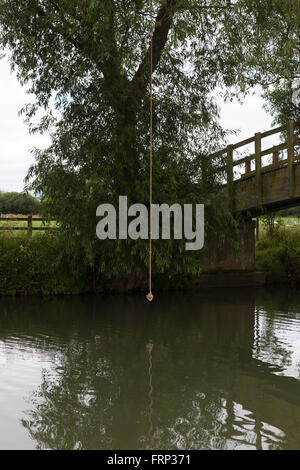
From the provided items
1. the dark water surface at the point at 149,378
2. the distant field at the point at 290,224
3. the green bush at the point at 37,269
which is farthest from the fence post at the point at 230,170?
the distant field at the point at 290,224

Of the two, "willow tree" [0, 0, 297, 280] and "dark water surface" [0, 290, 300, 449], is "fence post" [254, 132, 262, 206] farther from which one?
"dark water surface" [0, 290, 300, 449]

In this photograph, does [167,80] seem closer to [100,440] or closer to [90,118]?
[90,118]

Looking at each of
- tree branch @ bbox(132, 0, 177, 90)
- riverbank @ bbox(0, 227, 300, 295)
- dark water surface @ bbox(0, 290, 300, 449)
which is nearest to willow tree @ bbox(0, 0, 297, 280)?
tree branch @ bbox(132, 0, 177, 90)

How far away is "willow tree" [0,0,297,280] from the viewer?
11.7 meters

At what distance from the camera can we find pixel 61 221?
489 inches

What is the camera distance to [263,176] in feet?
45.3

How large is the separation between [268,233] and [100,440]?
14707 mm

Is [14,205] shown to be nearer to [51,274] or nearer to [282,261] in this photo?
[51,274]

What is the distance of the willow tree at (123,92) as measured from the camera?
11680 mm

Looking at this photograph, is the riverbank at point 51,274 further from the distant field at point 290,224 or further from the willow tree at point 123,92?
the distant field at point 290,224

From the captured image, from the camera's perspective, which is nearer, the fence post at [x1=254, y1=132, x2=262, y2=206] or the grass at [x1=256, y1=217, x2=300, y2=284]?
the fence post at [x1=254, y1=132, x2=262, y2=206]

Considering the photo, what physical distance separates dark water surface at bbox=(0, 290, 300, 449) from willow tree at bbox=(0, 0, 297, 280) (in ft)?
7.70

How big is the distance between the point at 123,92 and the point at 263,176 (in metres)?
4.11
